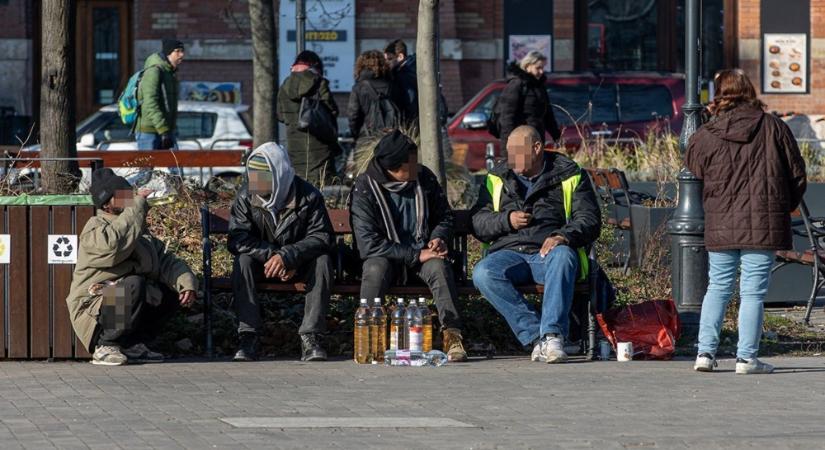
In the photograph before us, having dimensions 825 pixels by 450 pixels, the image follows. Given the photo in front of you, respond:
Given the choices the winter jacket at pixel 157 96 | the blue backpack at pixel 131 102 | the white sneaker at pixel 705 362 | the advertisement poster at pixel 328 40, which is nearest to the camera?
the white sneaker at pixel 705 362

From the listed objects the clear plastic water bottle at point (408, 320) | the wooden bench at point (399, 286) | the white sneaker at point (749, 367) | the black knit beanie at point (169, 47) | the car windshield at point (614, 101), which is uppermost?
the black knit beanie at point (169, 47)

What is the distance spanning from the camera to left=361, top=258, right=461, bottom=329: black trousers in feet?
31.2

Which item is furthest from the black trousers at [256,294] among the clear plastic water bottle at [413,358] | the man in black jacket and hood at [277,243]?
the clear plastic water bottle at [413,358]

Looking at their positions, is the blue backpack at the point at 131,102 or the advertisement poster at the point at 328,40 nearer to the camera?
the blue backpack at the point at 131,102

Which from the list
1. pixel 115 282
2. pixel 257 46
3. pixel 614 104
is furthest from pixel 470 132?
pixel 115 282

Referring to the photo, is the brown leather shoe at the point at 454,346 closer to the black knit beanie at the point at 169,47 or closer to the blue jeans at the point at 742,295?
the blue jeans at the point at 742,295

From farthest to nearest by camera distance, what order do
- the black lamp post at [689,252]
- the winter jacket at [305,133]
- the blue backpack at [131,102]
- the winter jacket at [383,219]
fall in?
the blue backpack at [131,102] < the winter jacket at [305,133] < the black lamp post at [689,252] < the winter jacket at [383,219]

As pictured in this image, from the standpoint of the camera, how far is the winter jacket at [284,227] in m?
9.54

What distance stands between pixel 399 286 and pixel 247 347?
101 cm

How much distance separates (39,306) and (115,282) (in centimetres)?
55

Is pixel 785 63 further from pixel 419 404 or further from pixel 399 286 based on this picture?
pixel 419 404

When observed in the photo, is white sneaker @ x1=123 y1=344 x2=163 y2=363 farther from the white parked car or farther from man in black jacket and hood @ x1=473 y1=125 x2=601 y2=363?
the white parked car

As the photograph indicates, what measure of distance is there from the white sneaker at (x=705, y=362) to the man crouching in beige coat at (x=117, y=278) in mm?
2949

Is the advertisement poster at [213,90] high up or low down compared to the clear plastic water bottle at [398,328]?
up
